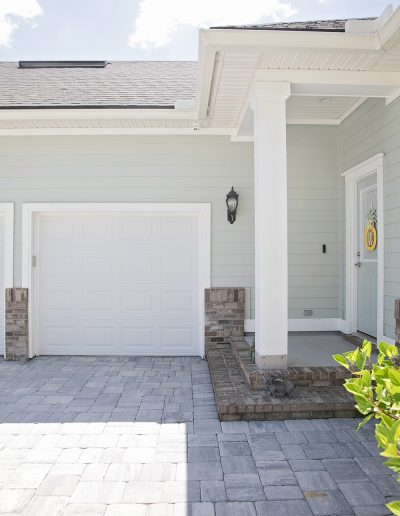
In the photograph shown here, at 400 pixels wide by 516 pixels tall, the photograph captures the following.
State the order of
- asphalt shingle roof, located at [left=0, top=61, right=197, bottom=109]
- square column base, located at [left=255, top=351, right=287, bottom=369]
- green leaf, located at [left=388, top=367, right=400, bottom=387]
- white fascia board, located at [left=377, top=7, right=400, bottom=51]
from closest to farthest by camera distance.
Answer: green leaf, located at [left=388, top=367, right=400, bottom=387] → white fascia board, located at [left=377, top=7, right=400, bottom=51] → square column base, located at [left=255, top=351, right=287, bottom=369] → asphalt shingle roof, located at [left=0, top=61, right=197, bottom=109]

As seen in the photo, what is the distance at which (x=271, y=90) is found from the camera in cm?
395

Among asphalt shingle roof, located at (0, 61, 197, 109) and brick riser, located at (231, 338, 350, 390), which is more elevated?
asphalt shingle roof, located at (0, 61, 197, 109)

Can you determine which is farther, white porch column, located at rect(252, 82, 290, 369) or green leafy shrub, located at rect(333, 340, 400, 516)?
white porch column, located at rect(252, 82, 290, 369)

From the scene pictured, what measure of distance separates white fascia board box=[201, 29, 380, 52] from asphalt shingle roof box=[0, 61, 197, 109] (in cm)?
180

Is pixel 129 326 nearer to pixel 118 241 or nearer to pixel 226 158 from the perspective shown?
pixel 118 241

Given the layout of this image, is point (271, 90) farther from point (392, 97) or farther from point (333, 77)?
point (392, 97)

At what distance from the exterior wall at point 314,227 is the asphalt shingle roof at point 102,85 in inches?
78.0

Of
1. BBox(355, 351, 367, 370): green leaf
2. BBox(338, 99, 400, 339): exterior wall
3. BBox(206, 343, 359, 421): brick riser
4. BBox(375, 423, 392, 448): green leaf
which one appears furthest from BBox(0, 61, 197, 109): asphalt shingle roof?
BBox(375, 423, 392, 448): green leaf

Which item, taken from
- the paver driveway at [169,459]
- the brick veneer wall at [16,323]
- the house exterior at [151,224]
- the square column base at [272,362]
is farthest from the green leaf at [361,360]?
the brick veneer wall at [16,323]

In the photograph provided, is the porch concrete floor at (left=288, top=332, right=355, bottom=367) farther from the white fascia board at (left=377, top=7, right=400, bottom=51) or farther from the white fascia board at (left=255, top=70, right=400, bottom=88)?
the white fascia board at (left=377, top=7, right=400, bottom=51)

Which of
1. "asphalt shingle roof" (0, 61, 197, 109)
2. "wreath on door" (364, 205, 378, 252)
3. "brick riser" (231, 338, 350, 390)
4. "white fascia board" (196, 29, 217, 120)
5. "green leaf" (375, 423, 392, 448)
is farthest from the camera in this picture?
"asphalt shingle roof" (0, 61, 197, 109)

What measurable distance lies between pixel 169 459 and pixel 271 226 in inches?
89.5

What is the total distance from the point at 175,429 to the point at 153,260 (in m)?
2.88

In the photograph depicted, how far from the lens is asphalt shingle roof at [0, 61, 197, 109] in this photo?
527cm
